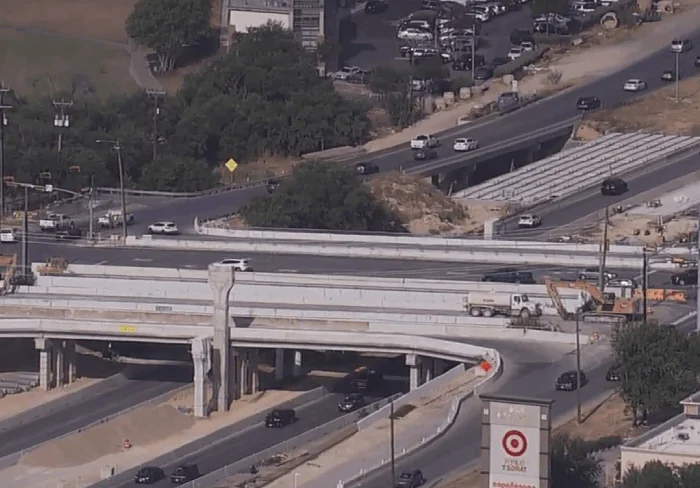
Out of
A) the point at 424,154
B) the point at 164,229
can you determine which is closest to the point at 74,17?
the point at 424,154

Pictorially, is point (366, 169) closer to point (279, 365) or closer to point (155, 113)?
point (155, 113)

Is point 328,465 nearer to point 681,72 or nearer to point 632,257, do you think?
point 632,257

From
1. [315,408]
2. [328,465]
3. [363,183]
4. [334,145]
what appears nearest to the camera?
[328,465]

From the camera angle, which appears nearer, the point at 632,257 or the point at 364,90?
the point at 632,257

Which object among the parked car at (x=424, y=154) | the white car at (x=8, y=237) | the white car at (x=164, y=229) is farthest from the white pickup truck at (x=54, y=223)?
the parked car at (x=424, y=154)

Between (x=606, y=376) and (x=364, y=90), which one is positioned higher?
(x=364, y=90)

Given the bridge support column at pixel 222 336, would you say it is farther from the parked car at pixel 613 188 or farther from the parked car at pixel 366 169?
the parked car at pixel 366 169

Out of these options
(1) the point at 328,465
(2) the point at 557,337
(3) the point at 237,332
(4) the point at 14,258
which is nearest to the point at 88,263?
(4) the point at 14,258

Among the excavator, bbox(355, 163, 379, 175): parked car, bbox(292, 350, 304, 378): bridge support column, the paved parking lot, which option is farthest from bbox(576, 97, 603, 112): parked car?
bbox(292, 350, 304, 378): bridge support column
